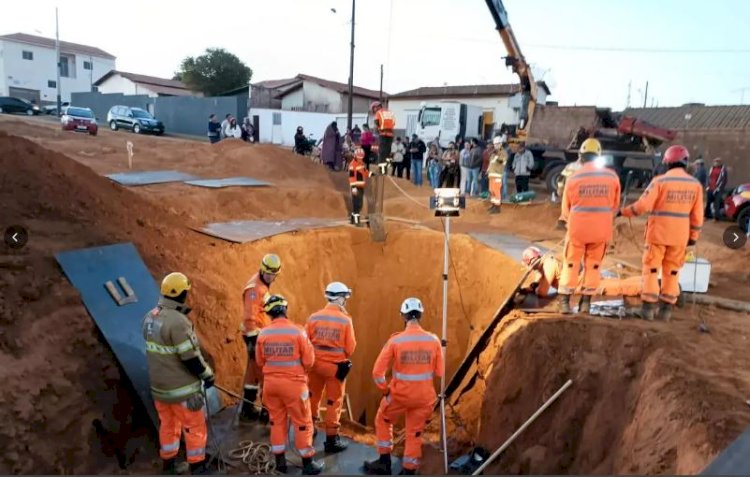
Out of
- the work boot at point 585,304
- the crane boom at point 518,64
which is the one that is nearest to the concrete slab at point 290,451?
the work boot at point 585,304

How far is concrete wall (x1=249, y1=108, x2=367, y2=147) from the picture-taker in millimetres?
34406

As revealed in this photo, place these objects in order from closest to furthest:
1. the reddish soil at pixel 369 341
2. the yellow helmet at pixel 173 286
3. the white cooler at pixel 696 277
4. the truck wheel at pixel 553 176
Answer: the reddish soil at pixel 369 341
the yellow helmet at pixel 173 286
the white cooler at pixel 696 277
the truck wheel at pixel 553 176

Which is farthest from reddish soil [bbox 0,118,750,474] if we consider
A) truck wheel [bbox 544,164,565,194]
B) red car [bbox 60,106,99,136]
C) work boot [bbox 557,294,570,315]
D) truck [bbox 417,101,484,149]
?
red car [bbox 60,106,99,136]

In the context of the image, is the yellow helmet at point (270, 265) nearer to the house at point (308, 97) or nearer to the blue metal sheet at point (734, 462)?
the blue metal sheet at point (734, 462)

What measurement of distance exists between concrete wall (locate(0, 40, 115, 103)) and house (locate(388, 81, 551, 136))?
3528 cm

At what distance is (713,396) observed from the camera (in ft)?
14.9

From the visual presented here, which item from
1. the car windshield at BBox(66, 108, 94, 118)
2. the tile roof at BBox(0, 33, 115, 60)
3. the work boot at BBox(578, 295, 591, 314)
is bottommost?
the work boot at BBox(578, 295, 591, 314)

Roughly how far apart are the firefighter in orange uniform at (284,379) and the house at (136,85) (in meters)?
45.7

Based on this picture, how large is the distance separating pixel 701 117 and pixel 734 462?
1052 inches

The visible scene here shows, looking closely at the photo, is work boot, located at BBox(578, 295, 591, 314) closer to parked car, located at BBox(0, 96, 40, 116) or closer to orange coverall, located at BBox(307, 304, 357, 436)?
orange coverall, located at BBox(307, 304, 357, 436)

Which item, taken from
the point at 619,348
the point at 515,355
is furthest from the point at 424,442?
the point at 619,348

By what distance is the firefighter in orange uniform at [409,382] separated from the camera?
5727mm

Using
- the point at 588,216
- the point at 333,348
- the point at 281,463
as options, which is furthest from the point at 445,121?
the point at 281,463

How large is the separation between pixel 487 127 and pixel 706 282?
2130 centimetres
